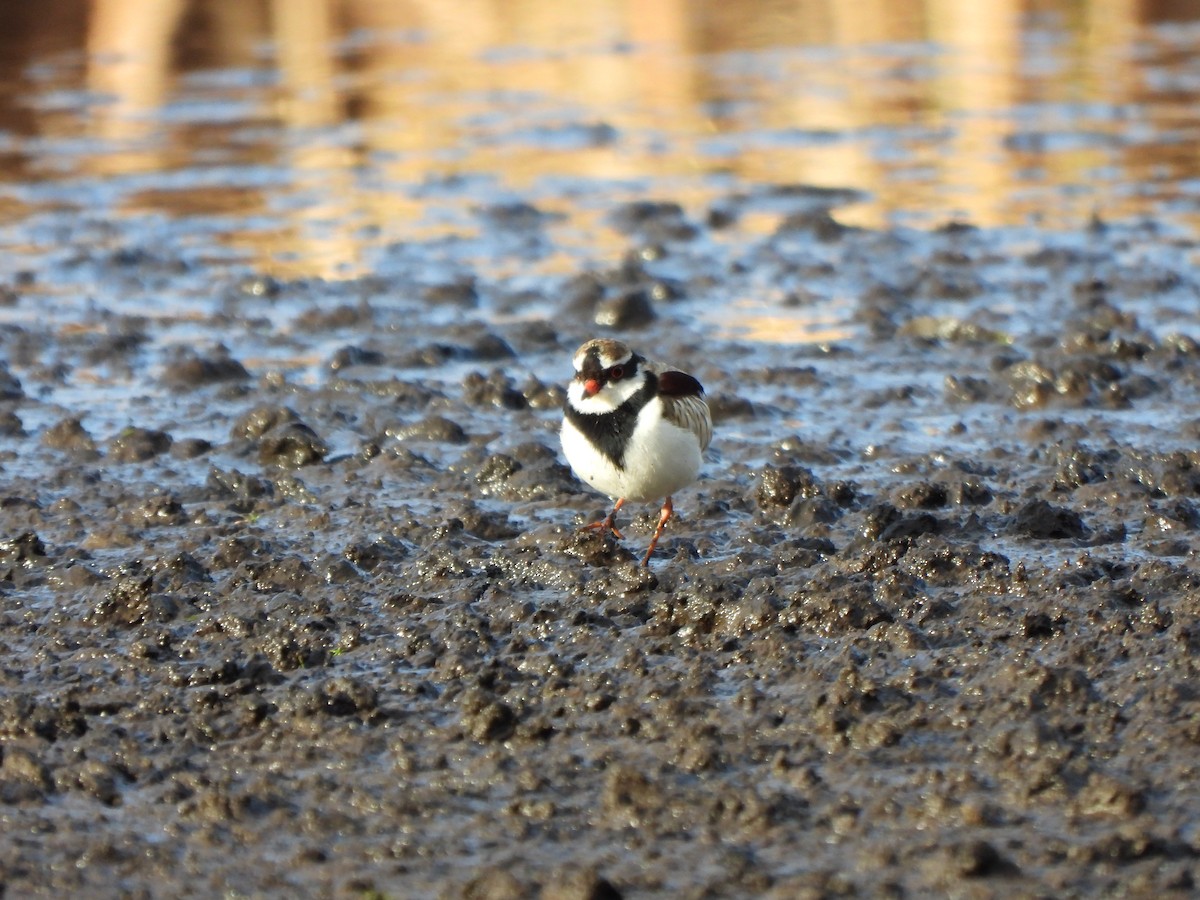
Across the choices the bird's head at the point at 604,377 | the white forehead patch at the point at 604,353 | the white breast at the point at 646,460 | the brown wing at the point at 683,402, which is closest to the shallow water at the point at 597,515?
the white breast at the point at 646,460

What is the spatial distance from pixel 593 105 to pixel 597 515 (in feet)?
39.7

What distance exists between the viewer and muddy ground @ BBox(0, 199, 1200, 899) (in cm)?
510

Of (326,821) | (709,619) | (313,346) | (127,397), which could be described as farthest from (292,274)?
(326,821)

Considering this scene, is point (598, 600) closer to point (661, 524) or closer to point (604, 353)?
point (661, 524)

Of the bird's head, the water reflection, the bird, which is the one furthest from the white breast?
the water reflection

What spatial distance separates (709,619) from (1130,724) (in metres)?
1.59

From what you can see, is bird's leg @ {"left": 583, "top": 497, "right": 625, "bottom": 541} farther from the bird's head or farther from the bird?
the bird's head

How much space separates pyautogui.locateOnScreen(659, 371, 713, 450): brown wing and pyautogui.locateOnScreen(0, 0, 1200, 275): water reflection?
537 centimetres

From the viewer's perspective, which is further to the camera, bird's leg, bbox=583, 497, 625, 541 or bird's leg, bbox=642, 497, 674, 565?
bird's leg, bbox=583, 497, 625, 541

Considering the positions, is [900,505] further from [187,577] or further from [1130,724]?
[187,577]

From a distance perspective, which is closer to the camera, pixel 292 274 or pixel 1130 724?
pixel 1130 724

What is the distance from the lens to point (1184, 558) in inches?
282

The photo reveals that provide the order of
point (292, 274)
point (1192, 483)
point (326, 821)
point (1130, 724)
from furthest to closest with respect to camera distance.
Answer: point (292, 274) < point (1192, 483) < point (1130, 724) < point (326, 821)

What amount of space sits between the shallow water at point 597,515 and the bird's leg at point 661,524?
10cm
